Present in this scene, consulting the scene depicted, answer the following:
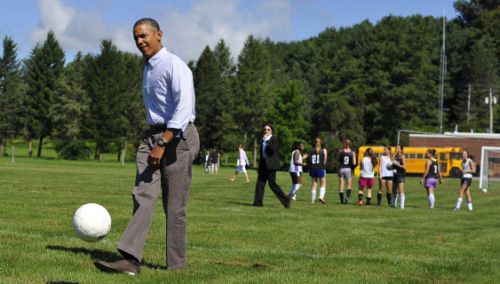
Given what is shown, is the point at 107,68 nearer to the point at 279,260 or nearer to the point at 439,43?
the point at 439,43

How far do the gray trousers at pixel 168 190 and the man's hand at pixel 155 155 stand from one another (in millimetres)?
208

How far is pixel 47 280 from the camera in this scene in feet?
20.1

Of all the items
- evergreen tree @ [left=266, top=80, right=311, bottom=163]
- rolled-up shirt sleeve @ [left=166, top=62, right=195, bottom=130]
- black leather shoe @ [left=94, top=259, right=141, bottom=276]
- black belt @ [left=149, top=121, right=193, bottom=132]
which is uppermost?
evergreen tree @ [left=266, top=80, right=311, bottom=163]

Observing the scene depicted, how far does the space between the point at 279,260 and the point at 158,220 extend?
4.63 metres

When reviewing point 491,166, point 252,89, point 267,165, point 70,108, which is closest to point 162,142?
point 267,165

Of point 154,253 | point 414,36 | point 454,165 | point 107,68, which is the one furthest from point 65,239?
point 414,36

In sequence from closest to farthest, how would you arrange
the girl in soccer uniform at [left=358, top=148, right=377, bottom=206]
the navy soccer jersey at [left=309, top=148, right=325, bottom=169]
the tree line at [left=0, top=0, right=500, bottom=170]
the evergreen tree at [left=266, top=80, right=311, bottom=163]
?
the girl in soccer uniform at [left=358, top=148, right=377, bottom=206]
the navy soccer jersey at [left=309, top=148, right=325, bottom=169]
the evergreen tree at [left=266, top=80, right=311, bottom=163]
the tree line at [left=0, top=0, right=500, bottom=170]

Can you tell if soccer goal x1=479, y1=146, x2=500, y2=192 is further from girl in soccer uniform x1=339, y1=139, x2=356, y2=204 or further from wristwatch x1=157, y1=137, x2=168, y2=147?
wristwatch x1=157, y1=137, x2=168, y2=147

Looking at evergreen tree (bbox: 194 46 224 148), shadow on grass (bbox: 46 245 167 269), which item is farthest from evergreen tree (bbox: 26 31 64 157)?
shadow on grass (bbox: 46 245 167 269)

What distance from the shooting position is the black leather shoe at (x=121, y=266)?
648 cm

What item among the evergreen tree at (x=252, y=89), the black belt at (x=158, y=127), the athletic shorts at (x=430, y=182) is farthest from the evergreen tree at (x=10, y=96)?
the black belt at (x=158, y=127)

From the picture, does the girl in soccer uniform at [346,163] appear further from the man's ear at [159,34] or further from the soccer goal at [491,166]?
the soccer goal at [491,166]

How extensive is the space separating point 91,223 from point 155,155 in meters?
1.21

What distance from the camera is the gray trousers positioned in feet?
22.0
